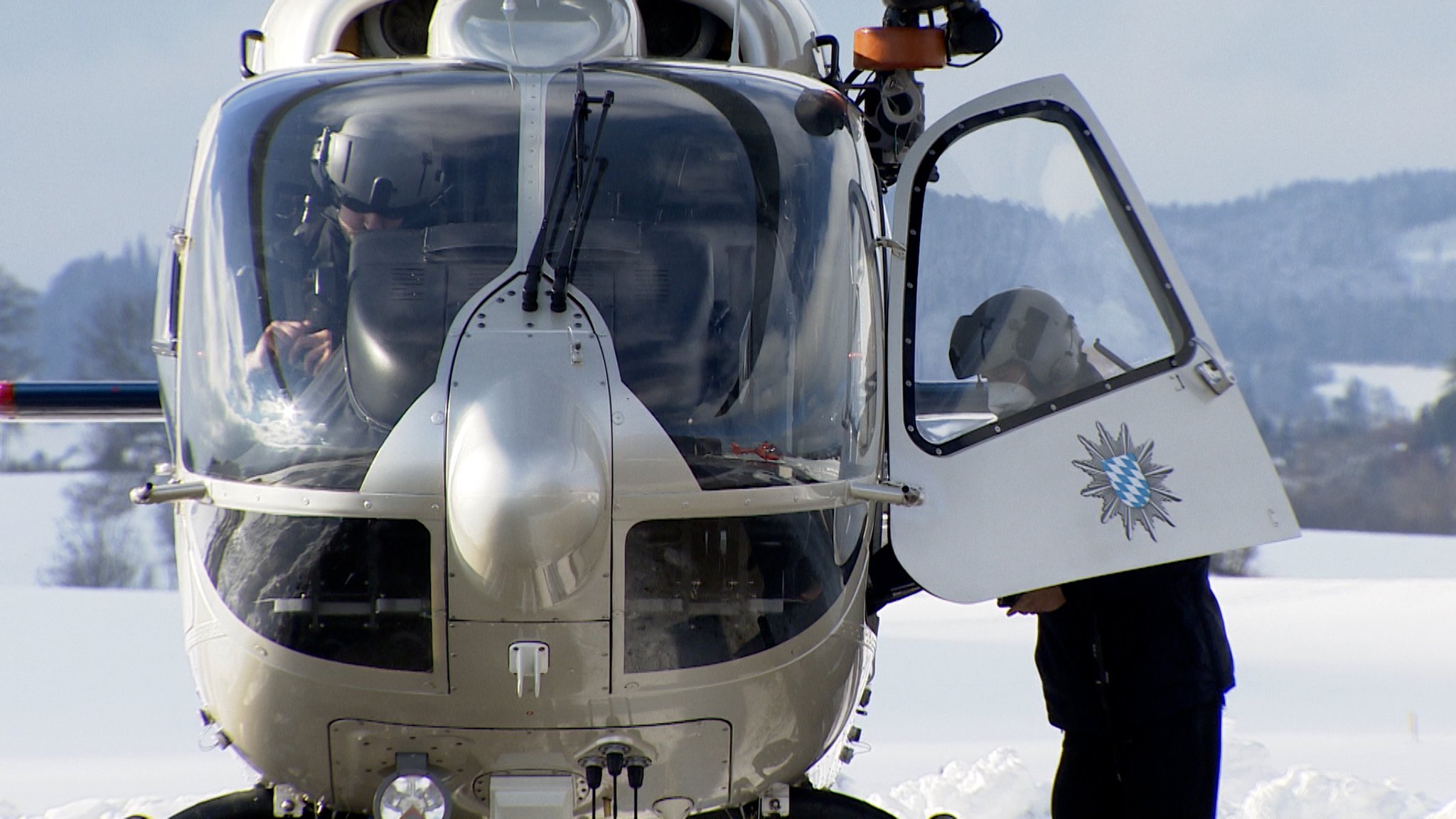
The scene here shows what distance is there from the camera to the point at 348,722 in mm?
2287

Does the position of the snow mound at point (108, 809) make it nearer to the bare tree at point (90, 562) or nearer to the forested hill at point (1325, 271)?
the bare tree at point (90, 562)

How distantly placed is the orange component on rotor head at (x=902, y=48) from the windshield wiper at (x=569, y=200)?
2.32 ft

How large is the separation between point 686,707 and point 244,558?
2.62 feet

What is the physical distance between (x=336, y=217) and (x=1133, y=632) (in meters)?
1.81

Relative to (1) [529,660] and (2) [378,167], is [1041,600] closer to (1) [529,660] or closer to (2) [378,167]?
(1) [529,660]

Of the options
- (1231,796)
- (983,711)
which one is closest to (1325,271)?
(983,711)

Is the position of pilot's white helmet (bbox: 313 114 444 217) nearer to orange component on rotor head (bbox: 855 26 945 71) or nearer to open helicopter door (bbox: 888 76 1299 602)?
open helicopter door (bbox: 888 76 1299 602)

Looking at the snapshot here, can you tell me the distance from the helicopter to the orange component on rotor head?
0.08 meters

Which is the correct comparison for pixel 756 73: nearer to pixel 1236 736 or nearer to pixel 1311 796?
pixel 1311 796

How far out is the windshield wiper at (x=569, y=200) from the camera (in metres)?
2.31

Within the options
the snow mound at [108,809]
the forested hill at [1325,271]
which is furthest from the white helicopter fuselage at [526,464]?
the forested hill at [1325,271]

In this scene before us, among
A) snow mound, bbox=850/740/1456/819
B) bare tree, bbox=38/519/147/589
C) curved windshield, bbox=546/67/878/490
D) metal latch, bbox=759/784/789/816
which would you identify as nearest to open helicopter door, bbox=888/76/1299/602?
curved windshield, bbox=546/67/878/490

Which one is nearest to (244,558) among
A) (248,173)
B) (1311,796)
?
(248,173)

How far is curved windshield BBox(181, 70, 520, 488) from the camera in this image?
233 centimetres
